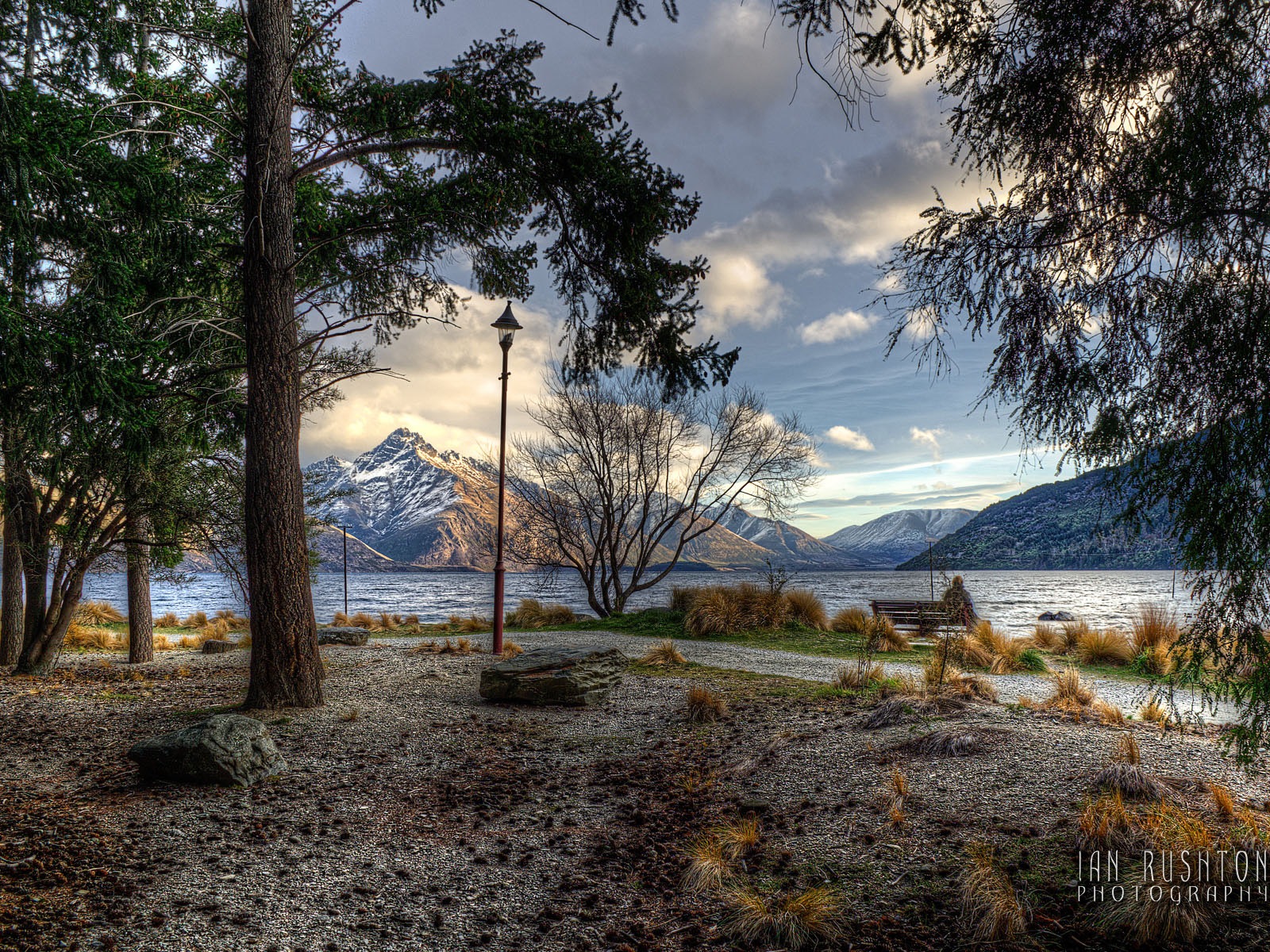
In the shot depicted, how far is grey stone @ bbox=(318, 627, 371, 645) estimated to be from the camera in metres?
13.4

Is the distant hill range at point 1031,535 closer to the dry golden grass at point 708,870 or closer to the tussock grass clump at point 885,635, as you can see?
the tussock grass clump at point 885,635

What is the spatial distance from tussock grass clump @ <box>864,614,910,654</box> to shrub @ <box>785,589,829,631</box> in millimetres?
1295

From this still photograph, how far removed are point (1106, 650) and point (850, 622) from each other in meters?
4.88

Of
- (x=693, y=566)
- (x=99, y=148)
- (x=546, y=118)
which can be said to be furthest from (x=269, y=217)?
(x=693, y=566)

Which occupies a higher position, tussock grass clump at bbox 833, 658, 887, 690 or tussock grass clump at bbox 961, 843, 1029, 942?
tussock grass clump at bbox 961, 843, 1029, 942

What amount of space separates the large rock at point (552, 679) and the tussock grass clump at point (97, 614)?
1423cm

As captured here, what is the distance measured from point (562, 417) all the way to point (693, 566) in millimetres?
160869

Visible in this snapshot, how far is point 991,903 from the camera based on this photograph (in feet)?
8.95

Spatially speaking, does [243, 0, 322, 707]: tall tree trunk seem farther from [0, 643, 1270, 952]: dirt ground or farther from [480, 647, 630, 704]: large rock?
[480, 647, 630, 704]: large rock

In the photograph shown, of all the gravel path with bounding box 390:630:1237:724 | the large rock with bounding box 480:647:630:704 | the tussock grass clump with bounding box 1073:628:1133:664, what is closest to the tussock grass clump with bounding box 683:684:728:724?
the large rock with bounding box 480:647:630:704

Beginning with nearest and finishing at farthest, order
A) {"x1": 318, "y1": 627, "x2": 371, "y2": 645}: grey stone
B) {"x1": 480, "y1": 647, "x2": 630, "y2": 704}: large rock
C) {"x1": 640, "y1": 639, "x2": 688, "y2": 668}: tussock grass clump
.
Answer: {"x1": 480, "y1": 647, "x2": 630, "y2": 704}: large rock < {"x1": 640, "y1": 639, "x2": 688, "y2": 668}: tussock grass clump < {"x1": 318, "y1": 627, "x2": 371, "y2": 645}: grey stone

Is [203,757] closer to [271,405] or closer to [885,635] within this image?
[271,405]

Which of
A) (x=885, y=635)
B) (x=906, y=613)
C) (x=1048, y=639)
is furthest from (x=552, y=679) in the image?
(x=1048, y=639)

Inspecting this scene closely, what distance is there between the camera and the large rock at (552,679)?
292 inches
